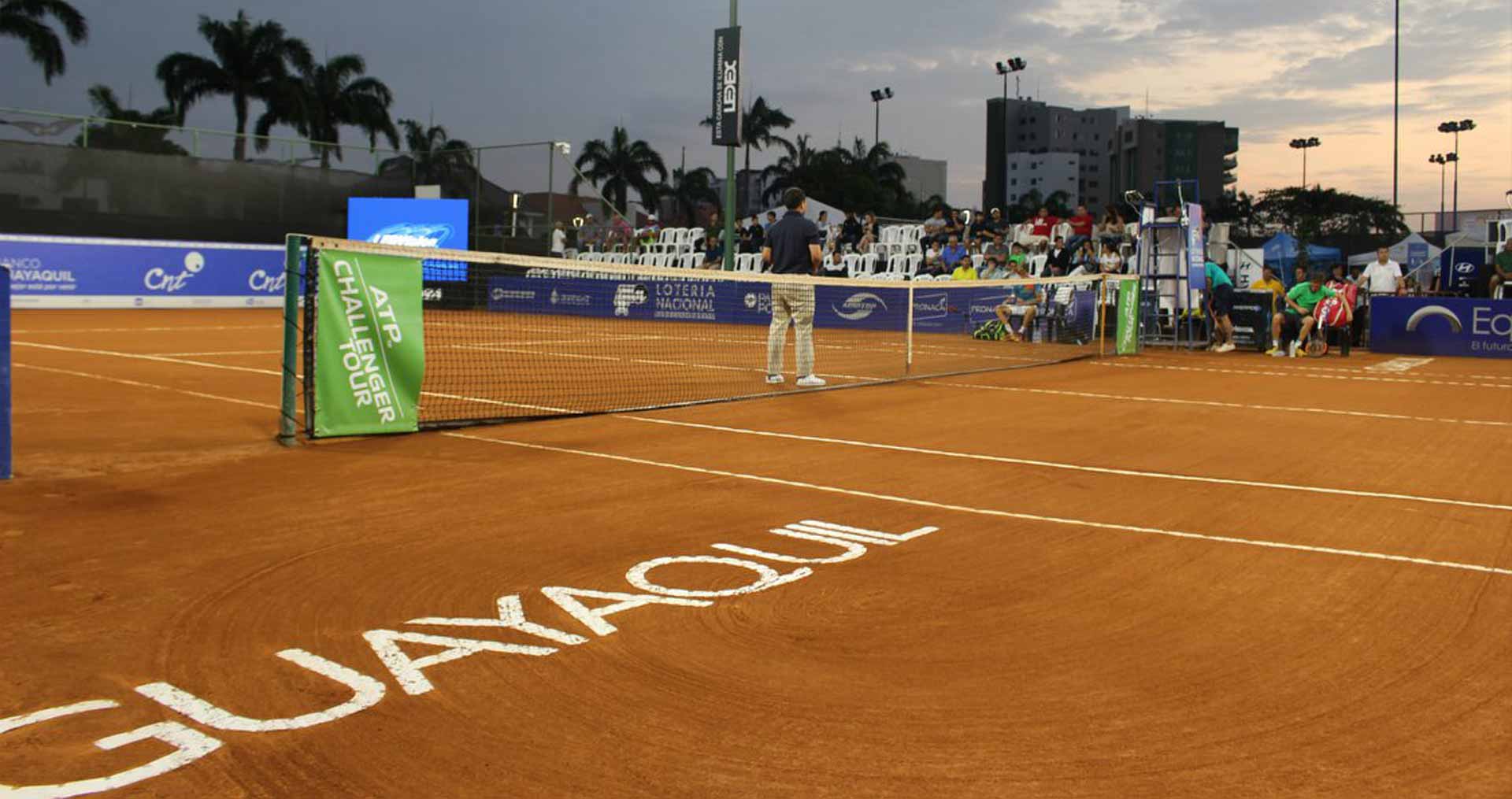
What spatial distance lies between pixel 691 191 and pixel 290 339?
271ft

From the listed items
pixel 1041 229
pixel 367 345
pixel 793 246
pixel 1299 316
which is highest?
pixel 1041 229

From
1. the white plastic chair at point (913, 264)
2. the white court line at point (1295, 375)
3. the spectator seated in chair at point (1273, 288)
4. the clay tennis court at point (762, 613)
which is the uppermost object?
the white plastic chair at point (913, 264)

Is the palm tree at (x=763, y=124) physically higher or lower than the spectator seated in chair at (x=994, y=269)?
higher

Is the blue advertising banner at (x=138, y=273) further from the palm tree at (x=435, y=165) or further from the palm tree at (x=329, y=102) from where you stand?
the palm tree at (x=329, y=102)

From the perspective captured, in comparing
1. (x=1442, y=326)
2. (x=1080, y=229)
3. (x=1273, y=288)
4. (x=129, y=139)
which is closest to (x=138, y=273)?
(x=129, y=139)

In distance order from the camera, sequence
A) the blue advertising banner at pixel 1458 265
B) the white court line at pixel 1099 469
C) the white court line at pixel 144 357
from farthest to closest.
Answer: the blue advertising banner at pixel 1458 265
the white court line at pixel 144 357
the white court line at pixel 1099 469

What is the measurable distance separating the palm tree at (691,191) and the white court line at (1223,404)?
76147mm

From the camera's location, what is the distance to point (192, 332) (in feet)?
67.4

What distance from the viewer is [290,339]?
318 inches

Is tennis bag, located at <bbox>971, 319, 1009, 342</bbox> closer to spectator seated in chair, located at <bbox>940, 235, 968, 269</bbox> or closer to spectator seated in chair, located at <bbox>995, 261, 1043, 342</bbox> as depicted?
spectator seated in chair, located at <bbox>995, 261, 1043, 342</bbox>

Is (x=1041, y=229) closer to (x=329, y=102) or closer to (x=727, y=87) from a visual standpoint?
(x=727, y=87)

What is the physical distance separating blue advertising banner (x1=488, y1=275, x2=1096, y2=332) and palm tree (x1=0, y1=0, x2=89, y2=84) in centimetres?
2539

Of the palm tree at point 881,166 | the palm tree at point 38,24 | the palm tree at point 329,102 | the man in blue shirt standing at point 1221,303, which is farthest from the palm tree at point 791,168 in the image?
the man in blue shirt standing at point 1221,303

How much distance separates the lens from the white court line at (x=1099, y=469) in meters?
6.75
